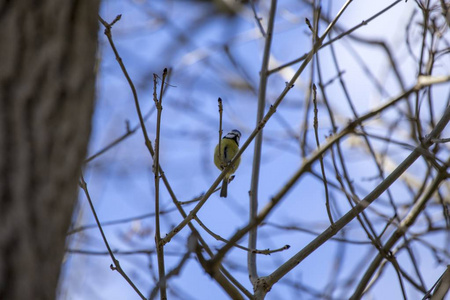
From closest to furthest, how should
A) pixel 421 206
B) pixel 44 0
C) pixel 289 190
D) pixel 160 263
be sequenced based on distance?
1. pixel 44 0
2. pixel 160 263
3. pixel 289 190
4. pixel 421 206

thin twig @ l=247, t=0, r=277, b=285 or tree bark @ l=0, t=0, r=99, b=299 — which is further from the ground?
thin twig @ l=247, t=0, r=277, b=285

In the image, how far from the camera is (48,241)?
1.01 m

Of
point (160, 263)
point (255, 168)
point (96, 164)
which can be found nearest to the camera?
point (160, 263)

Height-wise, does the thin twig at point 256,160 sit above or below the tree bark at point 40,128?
above

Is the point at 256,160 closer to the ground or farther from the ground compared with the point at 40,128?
farther from the ground

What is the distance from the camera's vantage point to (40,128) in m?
1.05

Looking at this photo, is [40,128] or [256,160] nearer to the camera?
[40,128]

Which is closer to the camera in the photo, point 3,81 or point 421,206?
point 3,81

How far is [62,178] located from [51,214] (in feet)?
0.24

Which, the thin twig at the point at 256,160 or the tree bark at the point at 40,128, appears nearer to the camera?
the tree bark at the point at 40,128

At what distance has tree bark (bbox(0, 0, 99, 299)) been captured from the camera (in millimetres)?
971

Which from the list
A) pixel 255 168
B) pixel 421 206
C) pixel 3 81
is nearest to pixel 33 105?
pixel 3 81

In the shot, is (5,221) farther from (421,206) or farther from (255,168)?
(421,206)

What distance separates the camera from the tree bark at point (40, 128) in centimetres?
97
